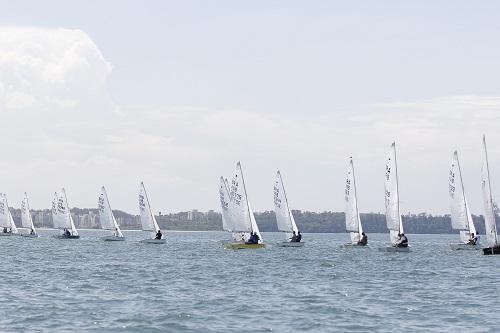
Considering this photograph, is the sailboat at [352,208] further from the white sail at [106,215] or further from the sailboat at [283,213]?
the white sail at [106,215]

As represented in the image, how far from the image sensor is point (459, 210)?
86.9 metres

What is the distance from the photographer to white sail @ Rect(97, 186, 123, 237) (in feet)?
402

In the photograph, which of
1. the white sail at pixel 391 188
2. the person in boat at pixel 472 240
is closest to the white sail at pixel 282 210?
the white sail at pixel 391 188

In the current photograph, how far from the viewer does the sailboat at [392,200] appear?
283 feet

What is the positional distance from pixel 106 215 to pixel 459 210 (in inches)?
2085

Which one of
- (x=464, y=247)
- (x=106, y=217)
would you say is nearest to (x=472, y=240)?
(x=464, y=247)

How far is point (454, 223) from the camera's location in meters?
86.9

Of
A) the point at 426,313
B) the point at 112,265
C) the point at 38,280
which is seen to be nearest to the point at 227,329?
the point at 426,313

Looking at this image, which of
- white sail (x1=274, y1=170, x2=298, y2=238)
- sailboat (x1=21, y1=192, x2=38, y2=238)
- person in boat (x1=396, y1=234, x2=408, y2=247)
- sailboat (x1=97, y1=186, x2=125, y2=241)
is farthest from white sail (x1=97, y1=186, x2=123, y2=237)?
person in boat (x1=396, y1=234, x2=408, y2=247)

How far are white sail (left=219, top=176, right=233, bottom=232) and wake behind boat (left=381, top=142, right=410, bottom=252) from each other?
16.0m

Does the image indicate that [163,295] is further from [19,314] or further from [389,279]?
[389,279]

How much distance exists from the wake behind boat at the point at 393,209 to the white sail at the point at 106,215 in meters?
44.7

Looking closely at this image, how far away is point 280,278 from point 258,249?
40963 mm

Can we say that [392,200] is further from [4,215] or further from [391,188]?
[4,215]
